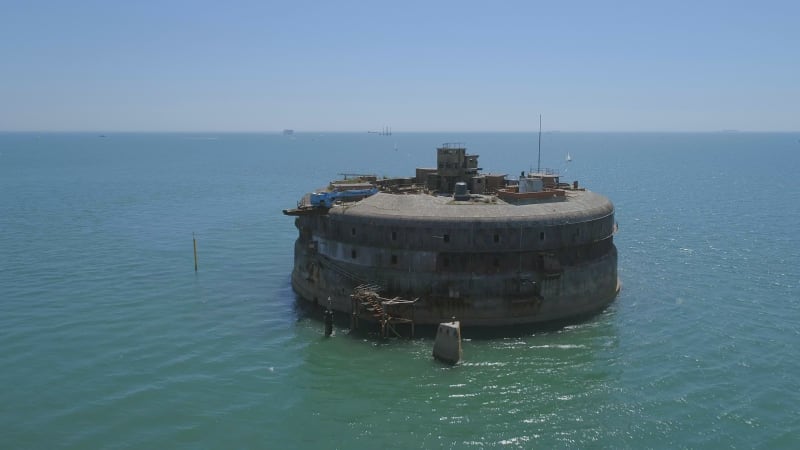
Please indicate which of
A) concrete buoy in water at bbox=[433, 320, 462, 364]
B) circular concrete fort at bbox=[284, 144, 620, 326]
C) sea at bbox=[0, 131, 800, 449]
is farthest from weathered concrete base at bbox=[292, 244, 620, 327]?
concrete buoy in water at bbox=[433, 320, 462, 364]

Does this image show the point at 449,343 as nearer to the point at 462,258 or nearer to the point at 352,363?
the point at 352,363

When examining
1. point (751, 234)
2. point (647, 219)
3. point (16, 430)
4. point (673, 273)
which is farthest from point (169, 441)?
point (647, 219)

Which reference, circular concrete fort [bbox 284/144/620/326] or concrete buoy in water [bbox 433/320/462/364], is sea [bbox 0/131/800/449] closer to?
concrete buoy in water [bbox 433/320/462/364]

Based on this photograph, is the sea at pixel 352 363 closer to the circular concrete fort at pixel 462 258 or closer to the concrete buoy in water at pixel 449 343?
the concrete buoy in water at pixel 449 343

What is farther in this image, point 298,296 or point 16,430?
point 298,296

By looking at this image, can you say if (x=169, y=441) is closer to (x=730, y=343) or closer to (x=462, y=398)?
(x=462, y=398)

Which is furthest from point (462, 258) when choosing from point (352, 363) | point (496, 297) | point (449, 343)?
point (352, 363)
